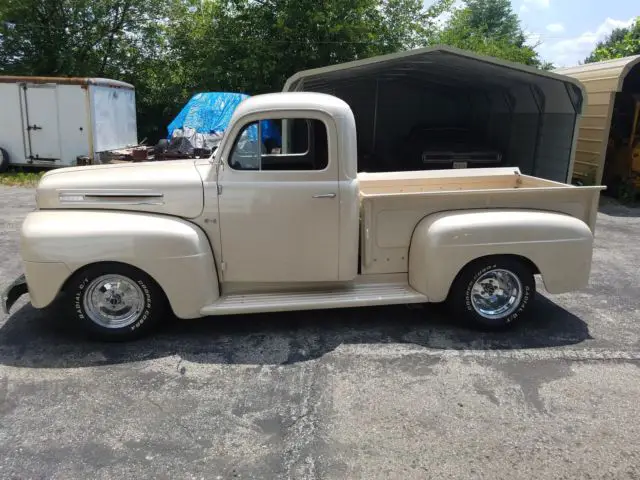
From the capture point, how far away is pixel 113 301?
4.76m

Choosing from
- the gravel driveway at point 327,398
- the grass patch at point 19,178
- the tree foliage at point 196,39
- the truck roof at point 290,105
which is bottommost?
the gravel driveway at point 327,398

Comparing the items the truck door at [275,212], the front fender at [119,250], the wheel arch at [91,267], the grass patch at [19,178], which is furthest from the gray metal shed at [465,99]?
the grass patch at [19,178]

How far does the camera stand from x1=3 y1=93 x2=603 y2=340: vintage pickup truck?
4582 millimetres

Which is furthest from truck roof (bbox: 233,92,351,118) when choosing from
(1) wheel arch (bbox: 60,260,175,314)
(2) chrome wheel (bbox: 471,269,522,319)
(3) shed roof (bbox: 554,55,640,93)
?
(3) shed roof (bbox: 554,55,640,93)

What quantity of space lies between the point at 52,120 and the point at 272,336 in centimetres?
1296

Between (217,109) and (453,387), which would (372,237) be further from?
(217,109)

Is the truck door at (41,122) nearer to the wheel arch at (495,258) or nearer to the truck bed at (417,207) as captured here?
the truck bed at (417,207)

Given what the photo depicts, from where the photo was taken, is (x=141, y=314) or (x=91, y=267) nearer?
(x=91, y=267)

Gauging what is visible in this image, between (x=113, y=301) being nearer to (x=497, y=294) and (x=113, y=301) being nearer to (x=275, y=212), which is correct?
(x=275, y=212)

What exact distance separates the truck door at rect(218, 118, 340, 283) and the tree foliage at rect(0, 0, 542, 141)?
13.3m

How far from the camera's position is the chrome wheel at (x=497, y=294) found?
202 inches

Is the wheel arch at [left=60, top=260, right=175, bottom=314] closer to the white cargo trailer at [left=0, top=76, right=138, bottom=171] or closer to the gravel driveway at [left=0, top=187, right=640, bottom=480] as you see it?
the gravel driveway at [left=0, top=187, right=640, bottom=480]

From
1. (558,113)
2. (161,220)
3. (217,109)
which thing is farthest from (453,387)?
(217,109)

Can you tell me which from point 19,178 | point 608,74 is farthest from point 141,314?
point 608,74
